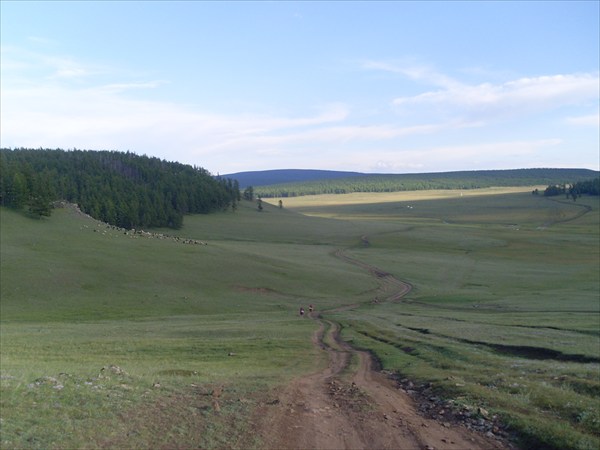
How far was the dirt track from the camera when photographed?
13898 millimetres

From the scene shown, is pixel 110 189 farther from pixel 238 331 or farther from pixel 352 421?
pixel 352 421

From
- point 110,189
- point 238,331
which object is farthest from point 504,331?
point 110,189

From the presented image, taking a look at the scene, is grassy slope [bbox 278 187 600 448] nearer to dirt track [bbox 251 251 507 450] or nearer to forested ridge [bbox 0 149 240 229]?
dirt track [bbox 251 251 507 450]

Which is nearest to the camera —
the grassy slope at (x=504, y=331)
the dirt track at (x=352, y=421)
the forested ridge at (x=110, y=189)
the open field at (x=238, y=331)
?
the dirt track at (x=352, y=421)

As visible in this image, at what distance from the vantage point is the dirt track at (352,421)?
13.9 metres

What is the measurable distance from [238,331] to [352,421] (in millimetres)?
19950

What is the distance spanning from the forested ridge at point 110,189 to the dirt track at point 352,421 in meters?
80.0

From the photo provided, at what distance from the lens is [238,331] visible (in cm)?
3459

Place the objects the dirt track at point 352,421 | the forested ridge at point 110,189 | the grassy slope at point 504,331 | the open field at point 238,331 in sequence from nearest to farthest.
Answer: the dirt track at point 352,421 < the open field at point 238,331 < the grassy slope at point 504,331 < the forested ridge at point 110,189

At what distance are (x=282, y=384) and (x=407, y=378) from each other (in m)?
5.36

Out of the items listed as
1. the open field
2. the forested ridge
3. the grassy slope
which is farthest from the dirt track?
the forested ridge

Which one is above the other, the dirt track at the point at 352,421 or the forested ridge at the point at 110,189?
the forested ridge at the point at 110,189

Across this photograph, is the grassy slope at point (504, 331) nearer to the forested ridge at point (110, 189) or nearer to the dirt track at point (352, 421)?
the dirt track at point (352, 421)

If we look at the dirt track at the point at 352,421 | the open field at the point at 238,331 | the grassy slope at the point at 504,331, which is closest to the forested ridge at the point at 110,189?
the open field at the point at 238,331
